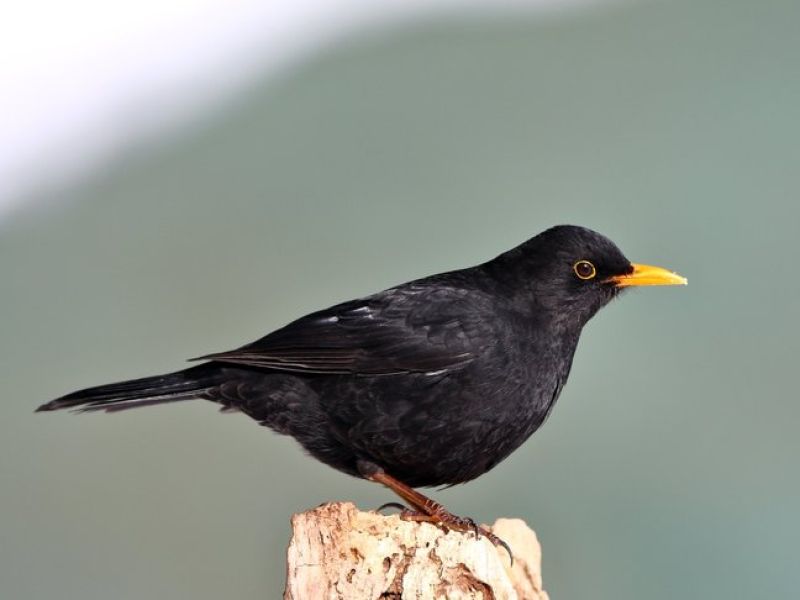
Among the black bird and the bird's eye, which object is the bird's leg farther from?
the bird's eye

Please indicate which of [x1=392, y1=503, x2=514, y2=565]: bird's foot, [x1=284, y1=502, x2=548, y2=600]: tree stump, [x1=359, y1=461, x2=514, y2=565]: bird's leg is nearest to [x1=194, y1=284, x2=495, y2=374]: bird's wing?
[x1=359, y1=461, x2=514, y2=565]: bird's leg

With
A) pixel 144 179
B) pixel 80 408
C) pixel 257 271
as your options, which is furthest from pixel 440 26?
pixel 80 408

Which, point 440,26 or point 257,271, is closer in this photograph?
point 257,271

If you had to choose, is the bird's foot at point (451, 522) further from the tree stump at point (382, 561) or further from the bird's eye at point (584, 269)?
the bird's eye at point (584, 269)

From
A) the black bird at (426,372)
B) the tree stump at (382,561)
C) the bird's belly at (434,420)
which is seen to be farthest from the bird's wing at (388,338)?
the tree stump at (382,561)

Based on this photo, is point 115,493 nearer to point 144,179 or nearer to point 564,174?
point 564,174

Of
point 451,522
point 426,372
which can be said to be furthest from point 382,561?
point 426,372
